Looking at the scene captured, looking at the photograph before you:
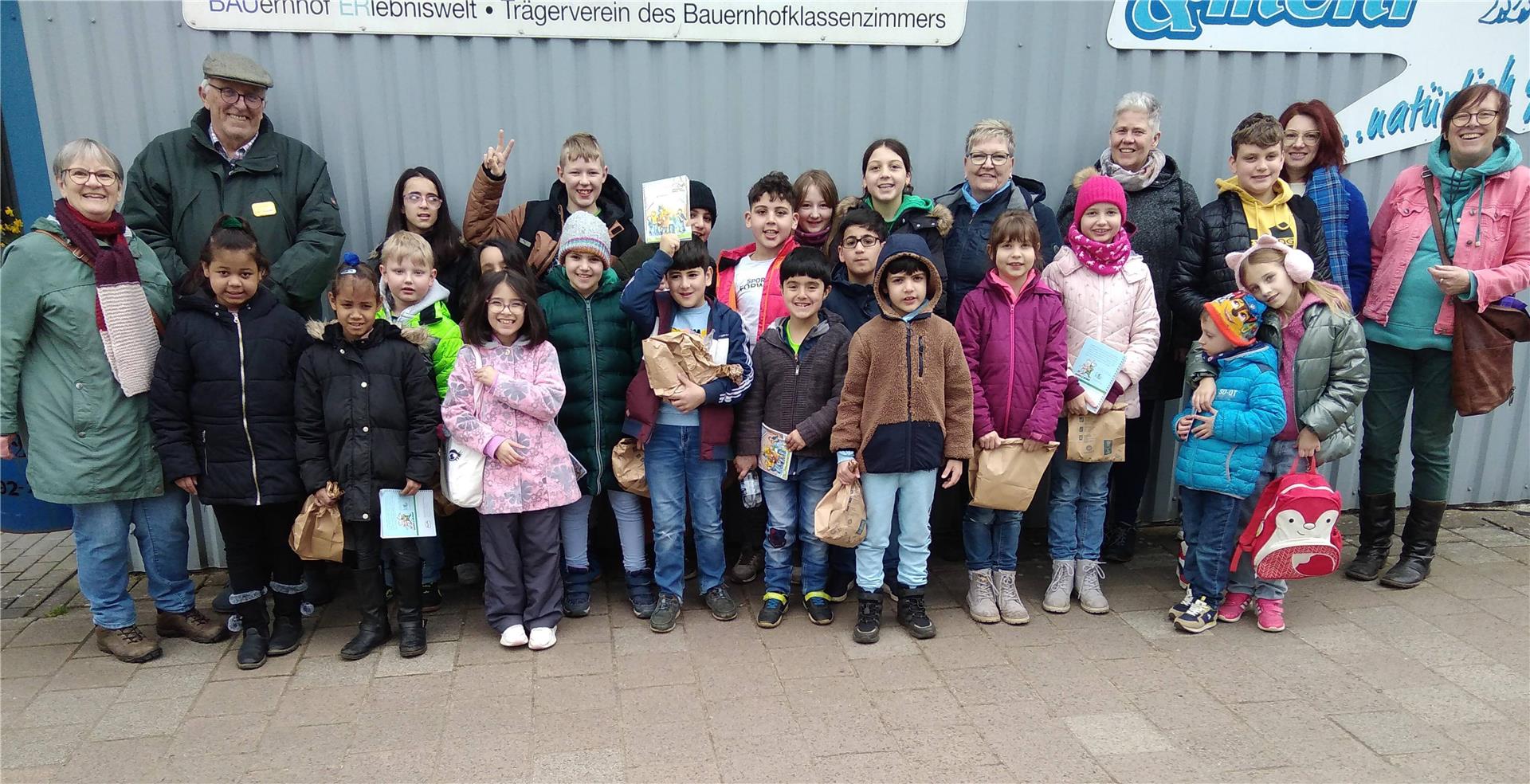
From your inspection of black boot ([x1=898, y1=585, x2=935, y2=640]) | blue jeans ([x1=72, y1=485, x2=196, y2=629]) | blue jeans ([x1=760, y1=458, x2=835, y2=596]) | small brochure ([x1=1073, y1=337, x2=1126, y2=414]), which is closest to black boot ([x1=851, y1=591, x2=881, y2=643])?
black boot ([x1=898, y1=585, x2=935, y2=640])

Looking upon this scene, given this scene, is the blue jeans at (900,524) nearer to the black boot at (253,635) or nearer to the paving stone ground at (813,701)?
the paving stone ground at (813,701)

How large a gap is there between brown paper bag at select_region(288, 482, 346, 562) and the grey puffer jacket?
155 inches

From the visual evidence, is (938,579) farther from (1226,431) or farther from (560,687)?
(560,687)

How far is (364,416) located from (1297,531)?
386 cm

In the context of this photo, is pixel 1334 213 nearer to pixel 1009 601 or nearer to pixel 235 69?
pixel 1009 601

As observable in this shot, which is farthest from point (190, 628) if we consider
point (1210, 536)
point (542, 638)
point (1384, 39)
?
point (1384, 39)

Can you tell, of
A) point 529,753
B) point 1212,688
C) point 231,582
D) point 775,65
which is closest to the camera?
point 529,753

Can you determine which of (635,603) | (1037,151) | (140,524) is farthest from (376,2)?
(1037,151)

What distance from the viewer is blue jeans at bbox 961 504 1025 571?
4.04 metres

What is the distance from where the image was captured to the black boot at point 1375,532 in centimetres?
454

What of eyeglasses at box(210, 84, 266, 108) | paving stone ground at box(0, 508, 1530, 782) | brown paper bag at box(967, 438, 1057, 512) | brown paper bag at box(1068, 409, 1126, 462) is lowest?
paving stone ground at box(0, 508, 1530, 782)

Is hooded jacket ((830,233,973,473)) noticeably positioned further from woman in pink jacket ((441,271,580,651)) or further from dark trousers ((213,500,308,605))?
dark trousers ((213,500,308,605))

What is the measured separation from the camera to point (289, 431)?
3.60 meters

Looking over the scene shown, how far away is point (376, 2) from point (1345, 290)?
4867 mm
